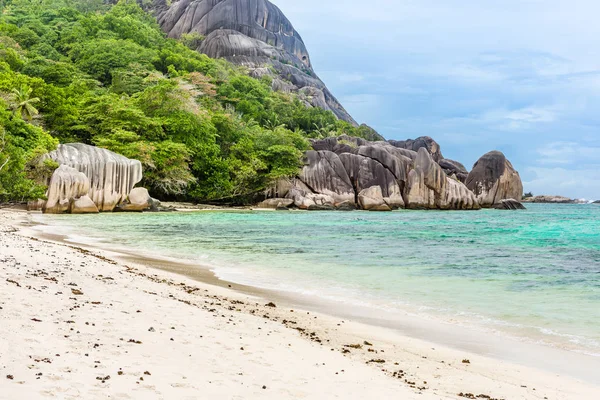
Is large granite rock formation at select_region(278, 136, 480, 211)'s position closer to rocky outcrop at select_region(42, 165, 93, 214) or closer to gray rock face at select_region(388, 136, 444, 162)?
gray rock face at select_region(388, 136, 444, 162)

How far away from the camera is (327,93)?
84062 millimetres

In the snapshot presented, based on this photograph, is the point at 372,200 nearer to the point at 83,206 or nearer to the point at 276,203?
the point at 276,203

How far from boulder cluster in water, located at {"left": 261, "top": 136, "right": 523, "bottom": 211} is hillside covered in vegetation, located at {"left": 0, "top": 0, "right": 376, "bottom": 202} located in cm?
216

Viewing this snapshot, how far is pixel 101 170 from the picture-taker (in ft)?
86.1

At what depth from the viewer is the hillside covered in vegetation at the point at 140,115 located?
90.1ft

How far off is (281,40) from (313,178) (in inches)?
2081

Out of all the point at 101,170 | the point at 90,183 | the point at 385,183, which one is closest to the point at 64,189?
the point at 90,183

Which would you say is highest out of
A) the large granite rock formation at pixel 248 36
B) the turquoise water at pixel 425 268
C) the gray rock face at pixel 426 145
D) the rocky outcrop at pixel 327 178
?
the large granite rock formation at pixel 248 36

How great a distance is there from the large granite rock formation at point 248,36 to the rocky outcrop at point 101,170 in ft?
149

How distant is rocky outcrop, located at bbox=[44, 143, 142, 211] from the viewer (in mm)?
25719

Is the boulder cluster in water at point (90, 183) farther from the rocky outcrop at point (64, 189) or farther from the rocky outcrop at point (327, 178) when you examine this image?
the rocky outcrop at point (327, 178)

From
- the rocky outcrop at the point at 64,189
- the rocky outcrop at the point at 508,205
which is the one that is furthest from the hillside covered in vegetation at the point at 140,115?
the rocky outcrop at the point at 508,205

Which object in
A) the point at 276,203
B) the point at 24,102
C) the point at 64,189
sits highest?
the point at 24,102

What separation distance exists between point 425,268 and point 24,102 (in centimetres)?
2480
